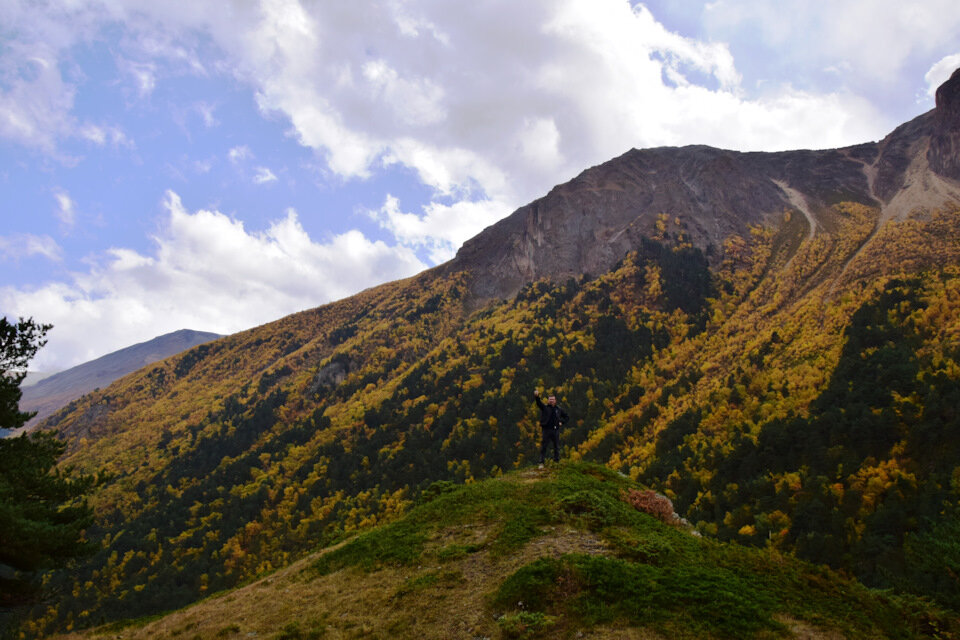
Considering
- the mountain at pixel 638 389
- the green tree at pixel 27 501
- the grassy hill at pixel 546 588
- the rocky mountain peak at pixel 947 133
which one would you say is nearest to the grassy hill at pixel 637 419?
the mountain at pixel 638 389

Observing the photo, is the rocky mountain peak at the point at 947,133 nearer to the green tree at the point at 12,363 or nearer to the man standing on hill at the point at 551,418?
the man standing on hill at the point at 551,418

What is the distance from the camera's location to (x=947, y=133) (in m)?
116

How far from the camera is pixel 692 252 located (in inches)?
4911

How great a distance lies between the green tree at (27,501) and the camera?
14570mm

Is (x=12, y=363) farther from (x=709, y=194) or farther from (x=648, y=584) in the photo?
(x=709, y=194)

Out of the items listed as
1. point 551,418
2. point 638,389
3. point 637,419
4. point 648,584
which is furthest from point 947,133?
point 648,584

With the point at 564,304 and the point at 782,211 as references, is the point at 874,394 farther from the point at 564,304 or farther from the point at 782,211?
the point at 782,211

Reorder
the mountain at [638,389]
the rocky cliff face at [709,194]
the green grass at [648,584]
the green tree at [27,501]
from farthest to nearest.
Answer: the rocky cliff face at [709,194], the mountain at [638,389], the green tree at [27,501], the green grass at [648,584]

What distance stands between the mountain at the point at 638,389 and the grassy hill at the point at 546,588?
4.33 feet

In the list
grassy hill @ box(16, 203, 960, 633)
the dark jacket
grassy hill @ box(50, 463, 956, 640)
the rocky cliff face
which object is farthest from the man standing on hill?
the rocky cliff face

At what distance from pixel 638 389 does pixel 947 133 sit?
108647mm

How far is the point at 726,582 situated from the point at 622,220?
15234 cm

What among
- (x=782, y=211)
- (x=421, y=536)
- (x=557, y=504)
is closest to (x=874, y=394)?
(x=557, y=504)

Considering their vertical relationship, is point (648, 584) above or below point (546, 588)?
below
